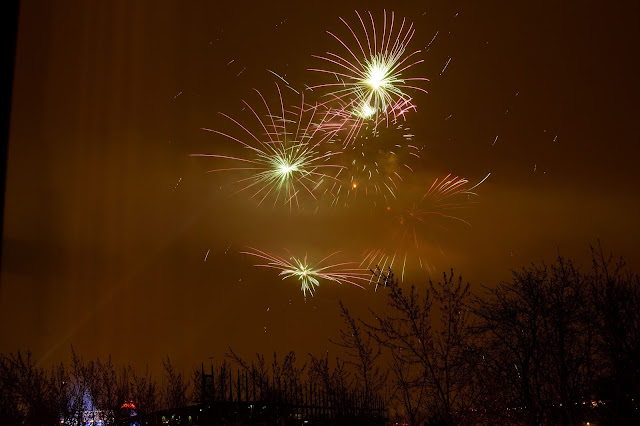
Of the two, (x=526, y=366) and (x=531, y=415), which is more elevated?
(x=526, y=366)

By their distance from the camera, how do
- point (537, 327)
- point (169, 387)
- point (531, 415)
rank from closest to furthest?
1. point (531, 415)
2. point (537, 327)
3. point (169, 387)

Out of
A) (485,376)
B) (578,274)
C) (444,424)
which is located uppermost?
(578,274)

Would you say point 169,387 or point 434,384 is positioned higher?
point 169,387

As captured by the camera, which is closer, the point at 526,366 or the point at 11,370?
the point at 526,366

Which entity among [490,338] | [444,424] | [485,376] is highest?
[490,338]

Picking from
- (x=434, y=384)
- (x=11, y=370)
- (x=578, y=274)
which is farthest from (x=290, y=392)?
(x=11, y=370)

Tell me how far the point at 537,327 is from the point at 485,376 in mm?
1653

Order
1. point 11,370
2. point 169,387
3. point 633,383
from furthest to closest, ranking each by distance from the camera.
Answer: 1. point 169,387
2. point 11,370
3. point 633,383

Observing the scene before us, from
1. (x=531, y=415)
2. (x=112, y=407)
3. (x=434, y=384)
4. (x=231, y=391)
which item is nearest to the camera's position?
(x=434, y=384)

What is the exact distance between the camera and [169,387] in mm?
25547

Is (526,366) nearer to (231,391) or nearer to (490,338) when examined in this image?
(490,338)

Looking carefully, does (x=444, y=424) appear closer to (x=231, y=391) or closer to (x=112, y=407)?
(x=231, y=391)

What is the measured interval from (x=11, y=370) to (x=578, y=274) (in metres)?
17.1

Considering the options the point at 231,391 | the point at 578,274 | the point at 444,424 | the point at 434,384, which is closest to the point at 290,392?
the point at 231,391
